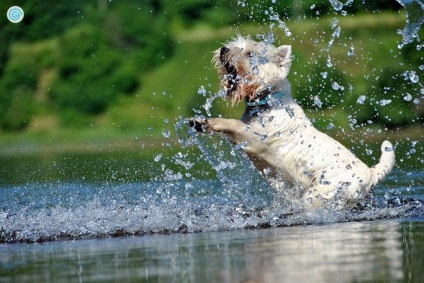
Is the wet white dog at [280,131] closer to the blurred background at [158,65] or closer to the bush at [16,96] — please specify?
the blurred background at [158,65]

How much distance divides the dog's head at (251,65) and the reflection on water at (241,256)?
1.31 m

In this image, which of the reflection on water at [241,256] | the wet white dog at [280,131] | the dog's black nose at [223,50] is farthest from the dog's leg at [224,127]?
the reflection on water at [241,256]

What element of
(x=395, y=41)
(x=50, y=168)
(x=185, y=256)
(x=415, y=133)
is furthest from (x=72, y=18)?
(x=185, y=256)

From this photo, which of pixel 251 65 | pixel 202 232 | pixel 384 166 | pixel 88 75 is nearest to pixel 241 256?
pixel 202 232

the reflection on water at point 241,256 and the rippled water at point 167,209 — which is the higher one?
the rippled water at point 167,209

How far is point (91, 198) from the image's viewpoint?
36.3 ft

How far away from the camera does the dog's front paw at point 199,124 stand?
9070 millimetres

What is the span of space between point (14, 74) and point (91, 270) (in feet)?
59.9

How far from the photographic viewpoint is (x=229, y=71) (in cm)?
915

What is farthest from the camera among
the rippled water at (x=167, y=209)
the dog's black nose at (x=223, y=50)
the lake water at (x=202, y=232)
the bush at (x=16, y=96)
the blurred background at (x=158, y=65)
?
the bush at (x=16, y=96)

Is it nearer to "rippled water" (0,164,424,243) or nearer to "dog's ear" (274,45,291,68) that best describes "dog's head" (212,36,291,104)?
"dog's ear" (274,45,291,68)

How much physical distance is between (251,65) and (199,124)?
584mm

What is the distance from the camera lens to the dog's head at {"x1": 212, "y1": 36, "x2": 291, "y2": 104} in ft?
29.7

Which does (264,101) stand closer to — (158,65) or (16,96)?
(158,65)
